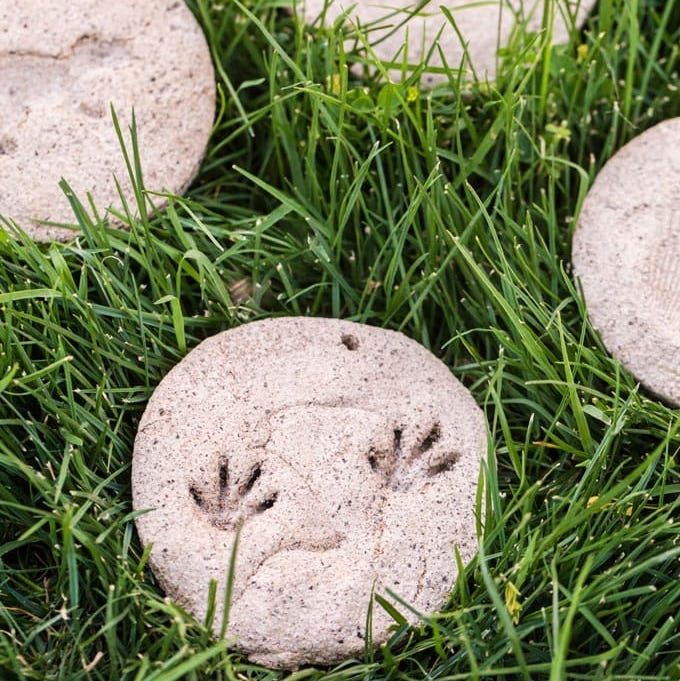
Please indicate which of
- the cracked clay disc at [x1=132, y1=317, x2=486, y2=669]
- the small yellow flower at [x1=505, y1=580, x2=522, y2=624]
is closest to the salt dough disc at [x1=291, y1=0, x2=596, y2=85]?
the cracked clay disc at [x1=132, y1=317, x2=486, y2=669]

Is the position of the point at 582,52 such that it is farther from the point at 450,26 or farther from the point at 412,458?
the point at 412,458

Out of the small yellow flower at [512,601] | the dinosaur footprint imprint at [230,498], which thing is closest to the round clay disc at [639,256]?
the small yellow flower at [512,601]

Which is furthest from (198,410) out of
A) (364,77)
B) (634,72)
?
(634,72)

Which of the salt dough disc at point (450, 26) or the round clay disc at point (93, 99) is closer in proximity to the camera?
the round clay disc at point (93, 99)

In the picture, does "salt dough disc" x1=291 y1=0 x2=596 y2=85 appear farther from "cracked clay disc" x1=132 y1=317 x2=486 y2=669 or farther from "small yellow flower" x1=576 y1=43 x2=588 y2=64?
"cracked clay disc" x1=132 y1=317 x2=486 y2=669

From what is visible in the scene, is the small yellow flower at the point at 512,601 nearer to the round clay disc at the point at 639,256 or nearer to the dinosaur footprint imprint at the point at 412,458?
the dinosaur footprint imprint at the point at 412,458

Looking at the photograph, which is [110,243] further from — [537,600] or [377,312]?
[537,600]
